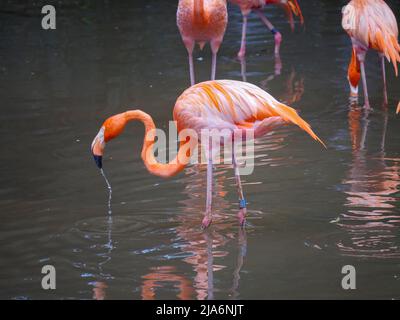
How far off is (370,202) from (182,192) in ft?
3.93

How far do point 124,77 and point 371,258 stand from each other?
4.56 meters

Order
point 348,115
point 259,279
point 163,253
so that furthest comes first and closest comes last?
point 348,115 → point 163,253 → point 259,279

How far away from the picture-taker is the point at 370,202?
201 inches

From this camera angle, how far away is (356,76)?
7434 millimetres

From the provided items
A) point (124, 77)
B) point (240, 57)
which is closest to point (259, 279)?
point (124, 77)

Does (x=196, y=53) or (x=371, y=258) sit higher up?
(x=196, y=53)

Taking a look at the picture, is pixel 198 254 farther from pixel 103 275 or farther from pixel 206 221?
pixel 103 275

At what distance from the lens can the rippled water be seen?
424 cm

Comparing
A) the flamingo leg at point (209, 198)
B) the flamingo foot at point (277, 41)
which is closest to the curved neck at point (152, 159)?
the flamingo leg at point (209, 198)

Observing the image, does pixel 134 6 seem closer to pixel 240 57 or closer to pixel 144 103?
pixel 240 57

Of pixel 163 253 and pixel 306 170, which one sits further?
pixel 306 170

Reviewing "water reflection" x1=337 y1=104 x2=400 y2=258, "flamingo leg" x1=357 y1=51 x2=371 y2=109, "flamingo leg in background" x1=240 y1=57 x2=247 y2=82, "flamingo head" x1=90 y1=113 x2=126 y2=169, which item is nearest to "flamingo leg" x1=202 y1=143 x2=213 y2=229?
"flamingo head" x1=90 y1=113 x2=126 y2=169

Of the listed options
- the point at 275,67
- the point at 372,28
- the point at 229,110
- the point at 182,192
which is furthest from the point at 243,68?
the point at 229,110

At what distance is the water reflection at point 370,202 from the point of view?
4488mm
